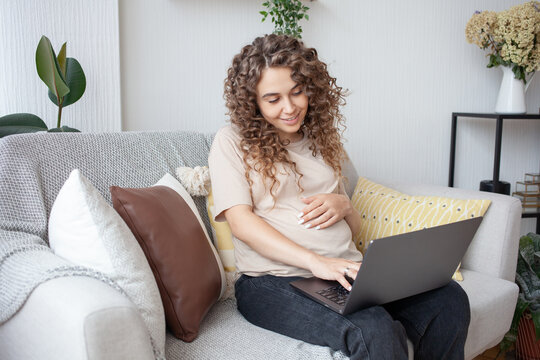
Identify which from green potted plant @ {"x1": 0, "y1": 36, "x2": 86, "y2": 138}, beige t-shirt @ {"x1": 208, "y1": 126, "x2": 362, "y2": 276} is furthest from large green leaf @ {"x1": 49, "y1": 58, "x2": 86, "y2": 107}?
beige t-shirt @ {"x1": 208, "y1": 126, "x2": 362, "y2": 276}

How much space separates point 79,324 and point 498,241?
4.31 feet

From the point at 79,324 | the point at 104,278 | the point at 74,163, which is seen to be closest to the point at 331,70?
the point at 74,163

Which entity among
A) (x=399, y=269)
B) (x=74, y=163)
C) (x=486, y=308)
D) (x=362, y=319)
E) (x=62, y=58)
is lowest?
(x=486, y=308)

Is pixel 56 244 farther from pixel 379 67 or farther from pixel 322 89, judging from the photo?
pixel 379 67

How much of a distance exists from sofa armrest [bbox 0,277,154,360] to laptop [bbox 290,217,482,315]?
42 centimetres

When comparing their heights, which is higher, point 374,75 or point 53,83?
point 374,75

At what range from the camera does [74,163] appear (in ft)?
4.22

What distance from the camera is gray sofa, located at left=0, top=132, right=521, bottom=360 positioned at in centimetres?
80

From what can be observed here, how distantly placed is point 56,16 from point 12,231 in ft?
3.18

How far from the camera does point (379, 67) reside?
2498 millimetres

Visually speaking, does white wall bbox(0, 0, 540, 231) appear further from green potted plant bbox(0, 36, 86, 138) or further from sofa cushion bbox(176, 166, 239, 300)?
sofa cushion bbox(176, 166, 239, 300)

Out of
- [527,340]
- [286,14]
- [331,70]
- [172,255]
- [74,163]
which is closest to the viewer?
[172,255]

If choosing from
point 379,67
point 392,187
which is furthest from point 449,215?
point 379,67

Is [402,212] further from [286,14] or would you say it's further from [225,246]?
[286,14]
